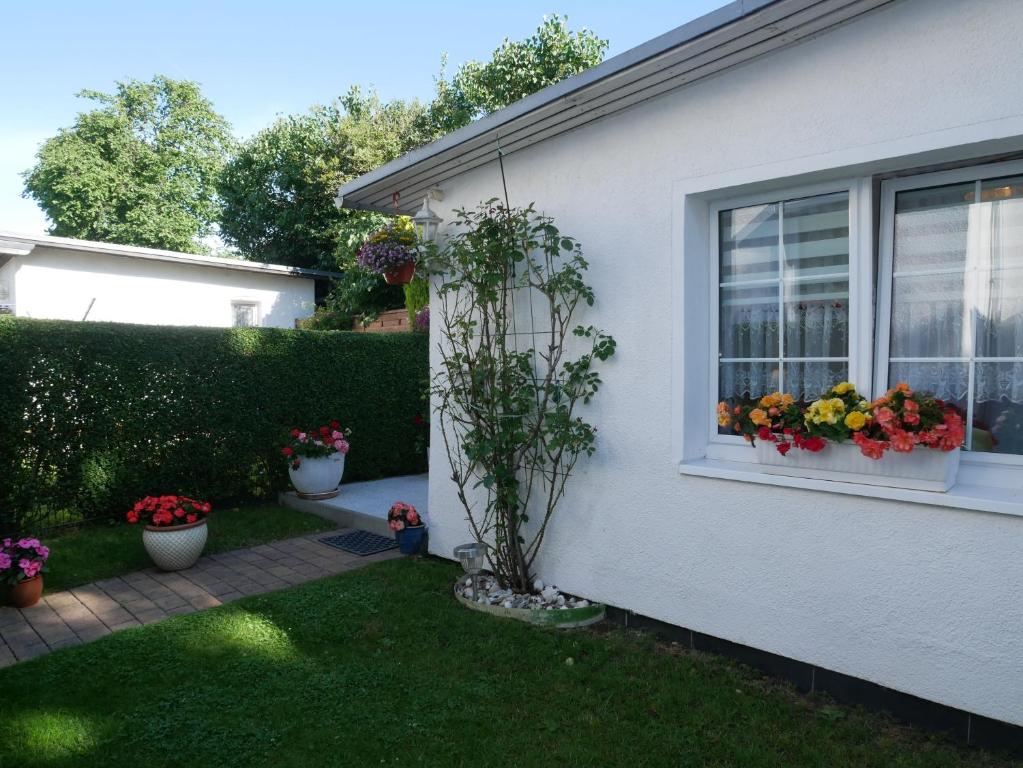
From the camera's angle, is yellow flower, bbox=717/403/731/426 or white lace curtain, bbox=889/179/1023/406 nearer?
white lace curtain, bbox=889/179/1023/406

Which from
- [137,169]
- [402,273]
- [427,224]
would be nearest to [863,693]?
[427,224]

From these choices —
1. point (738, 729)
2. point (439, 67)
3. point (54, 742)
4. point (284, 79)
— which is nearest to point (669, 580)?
point (738, 729)

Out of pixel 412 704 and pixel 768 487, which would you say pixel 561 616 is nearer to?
pixel 412 704

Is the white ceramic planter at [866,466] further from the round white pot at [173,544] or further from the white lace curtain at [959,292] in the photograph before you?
the round white pot at [173,544]

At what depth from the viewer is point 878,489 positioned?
295cm

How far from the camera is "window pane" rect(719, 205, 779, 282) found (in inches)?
140

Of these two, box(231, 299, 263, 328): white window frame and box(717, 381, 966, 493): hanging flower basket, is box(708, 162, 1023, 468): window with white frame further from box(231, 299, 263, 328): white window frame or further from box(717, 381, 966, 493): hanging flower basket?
box(231, 299, 263, 328): white window frame

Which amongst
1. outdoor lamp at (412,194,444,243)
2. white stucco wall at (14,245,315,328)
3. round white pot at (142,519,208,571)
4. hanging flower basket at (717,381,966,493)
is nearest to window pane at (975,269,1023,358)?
hanging flower basket at (717,381,966,493)

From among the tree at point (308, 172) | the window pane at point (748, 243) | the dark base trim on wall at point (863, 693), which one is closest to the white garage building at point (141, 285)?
the tree at point (308, 172)

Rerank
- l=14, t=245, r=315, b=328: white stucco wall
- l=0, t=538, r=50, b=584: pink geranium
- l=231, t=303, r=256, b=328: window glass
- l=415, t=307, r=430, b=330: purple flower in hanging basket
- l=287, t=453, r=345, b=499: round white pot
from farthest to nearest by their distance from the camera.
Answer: l=231, t=303, r=256, b=328: window glass
l=14, t=245, r=315, b=328: white stucco wall
l=415, t=307, r=430, b=330: purple flower in hanging basket
l=287, t=453, r=345, b=499: round white pot
l=0, t=538, r=50, b=584: pink geranium

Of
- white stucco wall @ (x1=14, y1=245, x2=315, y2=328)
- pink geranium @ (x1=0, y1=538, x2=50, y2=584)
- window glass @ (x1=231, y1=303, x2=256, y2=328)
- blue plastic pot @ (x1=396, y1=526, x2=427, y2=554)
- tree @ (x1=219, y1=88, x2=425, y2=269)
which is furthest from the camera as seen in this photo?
tree @ (x1=219, y1=88, x2=425, y2=269)

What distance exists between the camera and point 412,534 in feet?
18.3

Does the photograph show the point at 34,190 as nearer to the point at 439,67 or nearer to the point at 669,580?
the point at 439,67

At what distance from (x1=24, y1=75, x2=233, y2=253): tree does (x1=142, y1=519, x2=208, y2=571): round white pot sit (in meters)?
24.0
